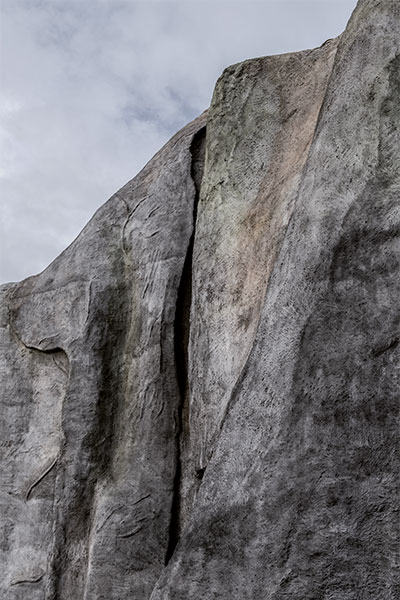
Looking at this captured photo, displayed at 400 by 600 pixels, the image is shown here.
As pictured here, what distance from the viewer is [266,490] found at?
282 cm

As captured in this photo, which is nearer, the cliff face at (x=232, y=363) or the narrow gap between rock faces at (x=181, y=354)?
the cliff face at (x=232, y=363)

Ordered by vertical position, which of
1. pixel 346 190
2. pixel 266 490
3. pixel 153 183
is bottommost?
pixel 266 490

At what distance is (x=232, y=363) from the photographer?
3455mm

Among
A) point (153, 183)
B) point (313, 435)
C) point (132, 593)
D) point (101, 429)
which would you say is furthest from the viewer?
point (153, 183)

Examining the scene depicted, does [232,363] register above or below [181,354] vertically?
below

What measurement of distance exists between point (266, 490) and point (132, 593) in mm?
979

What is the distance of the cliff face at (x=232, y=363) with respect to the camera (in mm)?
2715

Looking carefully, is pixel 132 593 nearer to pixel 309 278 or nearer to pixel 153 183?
pixel 309 278

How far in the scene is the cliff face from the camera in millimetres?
2715


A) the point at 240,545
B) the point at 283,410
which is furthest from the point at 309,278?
the point at 240,545

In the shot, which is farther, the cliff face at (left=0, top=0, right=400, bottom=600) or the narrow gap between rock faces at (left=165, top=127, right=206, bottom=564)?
the narrow gap between rock faces at (left=165, top=127, right=206, bottom=564)

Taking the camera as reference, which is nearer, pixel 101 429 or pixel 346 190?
pixel 346 190

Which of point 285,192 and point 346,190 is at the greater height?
point 285,192

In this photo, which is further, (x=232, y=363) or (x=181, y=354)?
(x=181, y=354)
